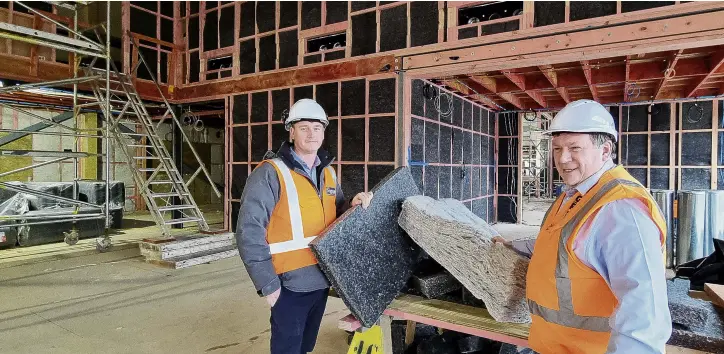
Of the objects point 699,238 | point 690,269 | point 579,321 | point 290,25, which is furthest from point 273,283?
point 699,238

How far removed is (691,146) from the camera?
28.8 ft

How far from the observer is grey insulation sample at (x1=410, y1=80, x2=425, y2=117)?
21.3 feet

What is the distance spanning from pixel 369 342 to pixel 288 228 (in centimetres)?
77

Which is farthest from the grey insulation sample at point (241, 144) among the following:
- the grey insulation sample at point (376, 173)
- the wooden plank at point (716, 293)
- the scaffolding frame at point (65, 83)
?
the wooden plank at point (716, 293)

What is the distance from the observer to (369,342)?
7.38ft

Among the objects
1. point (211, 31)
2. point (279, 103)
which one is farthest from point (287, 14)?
point (211, 31)

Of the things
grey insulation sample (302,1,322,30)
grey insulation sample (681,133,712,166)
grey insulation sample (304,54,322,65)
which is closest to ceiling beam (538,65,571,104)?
grey insulation sample (681,133,712,166)

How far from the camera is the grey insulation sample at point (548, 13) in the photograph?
4.89 m

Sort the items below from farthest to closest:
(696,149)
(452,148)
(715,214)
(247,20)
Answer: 1. (696,149)
2. (452,148)
3. (247,20)
4. (715,214)

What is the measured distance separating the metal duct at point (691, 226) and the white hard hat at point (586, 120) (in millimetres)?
6146

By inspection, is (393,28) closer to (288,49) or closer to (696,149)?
(288,49)

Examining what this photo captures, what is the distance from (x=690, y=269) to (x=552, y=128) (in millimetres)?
2804

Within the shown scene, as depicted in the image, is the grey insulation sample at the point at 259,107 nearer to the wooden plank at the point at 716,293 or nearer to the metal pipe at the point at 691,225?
the wooden plank at the point at 716,293

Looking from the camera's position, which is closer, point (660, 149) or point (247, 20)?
point (247, 20)
